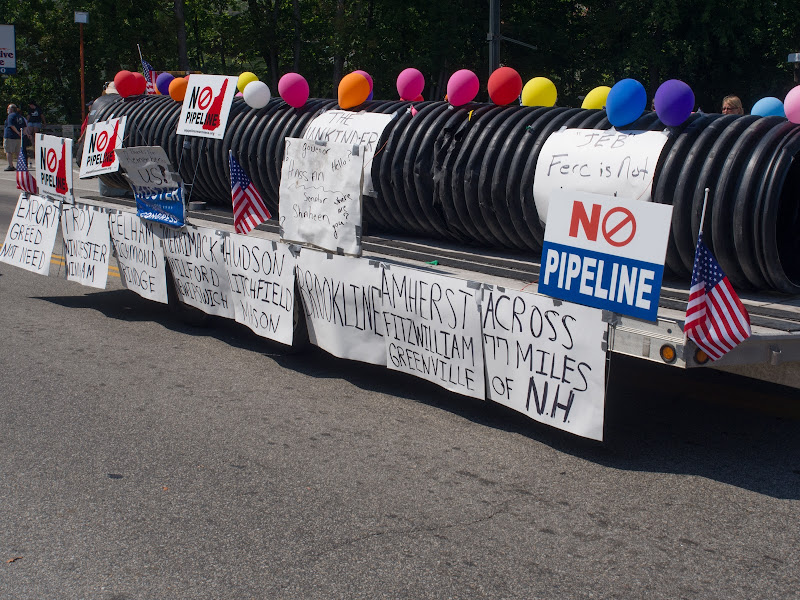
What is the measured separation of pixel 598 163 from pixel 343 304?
195 cm

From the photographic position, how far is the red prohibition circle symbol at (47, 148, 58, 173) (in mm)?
8461

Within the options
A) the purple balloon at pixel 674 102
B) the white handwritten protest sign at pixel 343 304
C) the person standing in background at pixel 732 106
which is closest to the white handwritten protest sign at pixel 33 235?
the white handwritten protest sign at pixel 343 304

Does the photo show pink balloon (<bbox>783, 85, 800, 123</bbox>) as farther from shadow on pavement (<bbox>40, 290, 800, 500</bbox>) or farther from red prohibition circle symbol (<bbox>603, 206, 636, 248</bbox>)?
shadow on pavement (<bbox>40, 290, 800, 500</bbox>)

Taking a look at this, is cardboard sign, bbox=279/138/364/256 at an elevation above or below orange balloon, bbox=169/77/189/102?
below

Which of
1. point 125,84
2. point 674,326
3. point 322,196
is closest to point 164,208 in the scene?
point 322,196

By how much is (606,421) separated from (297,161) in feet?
9.12

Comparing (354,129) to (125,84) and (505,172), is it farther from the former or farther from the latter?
(125,84)

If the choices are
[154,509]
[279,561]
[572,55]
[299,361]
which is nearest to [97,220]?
[299,361]

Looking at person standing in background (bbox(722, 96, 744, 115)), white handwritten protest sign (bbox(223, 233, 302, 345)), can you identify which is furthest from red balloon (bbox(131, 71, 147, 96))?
person standing in background (bbox(722, 96, 744, 115))

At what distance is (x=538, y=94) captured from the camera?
660 centimetres

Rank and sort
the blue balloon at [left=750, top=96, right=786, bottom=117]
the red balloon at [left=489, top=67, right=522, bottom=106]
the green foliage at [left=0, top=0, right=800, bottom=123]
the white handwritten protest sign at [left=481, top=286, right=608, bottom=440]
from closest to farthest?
the white handwritten protest sign at [left=481, top=286, right=608, bottom=440] → the blue balloon at [left=750, top=96, right=786, bottom=117] → the red balloon at [left=489, top=67, right=522, bottom=106] → the green foliage at [left=0, top=0, right=800, bottom=123]

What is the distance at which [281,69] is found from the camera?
37844mm

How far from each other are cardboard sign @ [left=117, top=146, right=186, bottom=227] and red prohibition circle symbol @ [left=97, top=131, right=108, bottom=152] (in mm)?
703

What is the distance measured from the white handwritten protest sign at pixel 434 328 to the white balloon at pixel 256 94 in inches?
115
